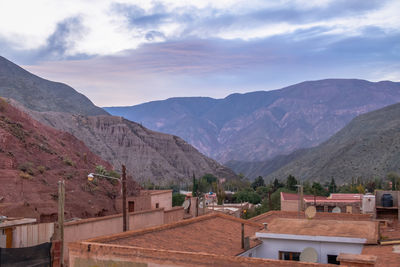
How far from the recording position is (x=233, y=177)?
151500 mm

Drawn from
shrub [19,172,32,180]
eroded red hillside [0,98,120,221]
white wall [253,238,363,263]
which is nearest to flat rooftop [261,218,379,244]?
white wall [253,238,363,263]

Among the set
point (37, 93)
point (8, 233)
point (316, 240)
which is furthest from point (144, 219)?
point (37, 93)

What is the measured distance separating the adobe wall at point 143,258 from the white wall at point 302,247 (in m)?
5.30

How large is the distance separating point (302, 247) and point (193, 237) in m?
4.02

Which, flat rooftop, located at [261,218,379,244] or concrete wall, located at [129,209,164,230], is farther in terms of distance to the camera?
concrete wall, located at [129,209,164,230]

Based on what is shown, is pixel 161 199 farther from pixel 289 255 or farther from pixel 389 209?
pixel 289 255

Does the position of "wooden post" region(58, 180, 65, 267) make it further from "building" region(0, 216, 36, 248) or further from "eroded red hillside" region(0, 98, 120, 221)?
"eroded red hillside" region(0, 98, 120, 221)

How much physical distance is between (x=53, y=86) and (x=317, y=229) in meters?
192

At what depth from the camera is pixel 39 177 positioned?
3972cm

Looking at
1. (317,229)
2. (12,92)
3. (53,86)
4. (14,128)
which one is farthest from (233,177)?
(317,229)

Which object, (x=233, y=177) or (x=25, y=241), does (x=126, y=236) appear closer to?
(x=25, y=241)

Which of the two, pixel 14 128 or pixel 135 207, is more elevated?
pixel 14 128

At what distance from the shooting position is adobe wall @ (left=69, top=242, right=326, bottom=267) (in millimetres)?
11336

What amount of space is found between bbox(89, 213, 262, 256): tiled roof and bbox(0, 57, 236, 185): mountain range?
310 feet
